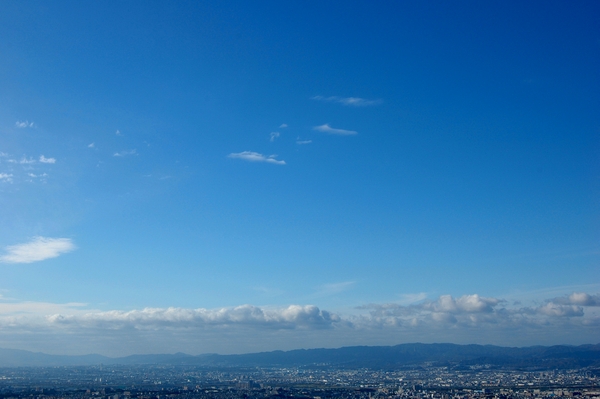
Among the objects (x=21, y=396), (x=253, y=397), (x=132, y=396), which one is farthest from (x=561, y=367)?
(x=21, y=396)

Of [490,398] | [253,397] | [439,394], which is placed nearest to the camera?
[490,398]

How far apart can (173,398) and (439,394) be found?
1881 inches

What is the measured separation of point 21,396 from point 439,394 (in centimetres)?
7352

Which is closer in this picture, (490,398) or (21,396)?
(490,398)

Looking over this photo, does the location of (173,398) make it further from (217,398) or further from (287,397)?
(287,397)

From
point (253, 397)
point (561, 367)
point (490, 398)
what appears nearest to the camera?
point (490, 398)

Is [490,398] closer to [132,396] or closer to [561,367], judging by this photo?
[132,396]

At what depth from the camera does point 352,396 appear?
9381cm

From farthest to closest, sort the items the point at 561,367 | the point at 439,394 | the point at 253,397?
the point at 561,367, the point at 439,394, the point at 253,397

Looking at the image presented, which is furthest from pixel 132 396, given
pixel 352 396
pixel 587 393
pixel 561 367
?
pixel 561 367

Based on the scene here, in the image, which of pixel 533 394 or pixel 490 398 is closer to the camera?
pixel 490 398

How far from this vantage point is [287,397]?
88.9 m

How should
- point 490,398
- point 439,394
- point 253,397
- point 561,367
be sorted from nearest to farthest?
point 490,398 < point 253,397 < point 439,394 < point 561,367

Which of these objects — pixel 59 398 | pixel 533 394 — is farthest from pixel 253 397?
pixel 533 394
